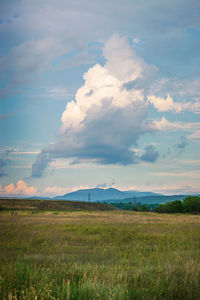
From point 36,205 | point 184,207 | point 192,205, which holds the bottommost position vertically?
point 184,207

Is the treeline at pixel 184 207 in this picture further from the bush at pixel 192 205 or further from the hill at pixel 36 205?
the hill at pixel 36 205

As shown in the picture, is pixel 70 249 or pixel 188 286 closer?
pixel 188 286

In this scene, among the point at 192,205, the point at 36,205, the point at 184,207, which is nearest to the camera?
the point at 184,207

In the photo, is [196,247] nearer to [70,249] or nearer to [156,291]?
[70,249]

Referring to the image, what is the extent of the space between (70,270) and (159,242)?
32.5ft

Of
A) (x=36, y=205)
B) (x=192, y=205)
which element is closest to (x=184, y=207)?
(x=192, y=205)

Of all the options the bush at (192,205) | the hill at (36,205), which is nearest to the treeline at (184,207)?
the bush at (192,205)

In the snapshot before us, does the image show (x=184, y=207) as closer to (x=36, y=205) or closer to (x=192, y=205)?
(x=192, y=205)

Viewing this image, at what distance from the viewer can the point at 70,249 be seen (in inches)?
574

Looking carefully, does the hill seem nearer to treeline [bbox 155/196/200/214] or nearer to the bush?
treeline [bbox 155/196/200/214]

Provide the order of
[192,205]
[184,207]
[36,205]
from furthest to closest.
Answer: [36,205]
[192,205]
[184,207]

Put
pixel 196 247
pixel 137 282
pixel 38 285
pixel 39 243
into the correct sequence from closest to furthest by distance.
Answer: pixel 38 285 < pixel 137 282 < pixel 196 247 < pixel 39 243

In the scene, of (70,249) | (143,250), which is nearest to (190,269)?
(143,250)

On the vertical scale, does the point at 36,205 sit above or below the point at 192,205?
above
